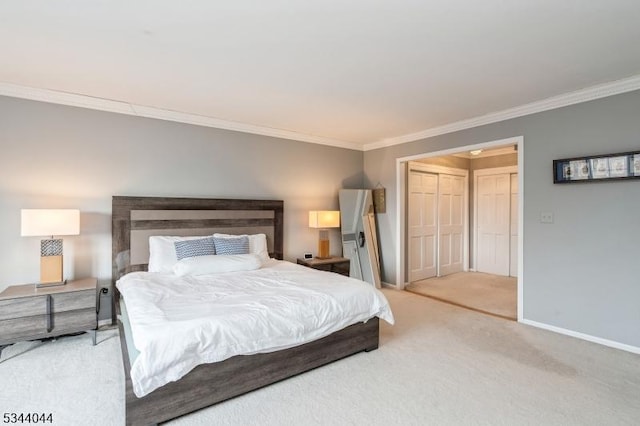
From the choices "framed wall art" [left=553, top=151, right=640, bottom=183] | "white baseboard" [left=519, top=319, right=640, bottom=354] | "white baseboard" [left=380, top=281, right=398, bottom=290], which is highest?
"framed wall art" [left=553, top=151, right=640, bottom=183]

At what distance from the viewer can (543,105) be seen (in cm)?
358

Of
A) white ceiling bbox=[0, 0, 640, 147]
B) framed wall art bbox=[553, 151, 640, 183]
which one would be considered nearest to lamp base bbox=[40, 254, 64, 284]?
white ceiling bbox=[0, 0, 640, 147]

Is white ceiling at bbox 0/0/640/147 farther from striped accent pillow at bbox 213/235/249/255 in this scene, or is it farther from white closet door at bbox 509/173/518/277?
white closet door at bbox 509/173/518/277

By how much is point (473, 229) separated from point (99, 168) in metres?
6.61

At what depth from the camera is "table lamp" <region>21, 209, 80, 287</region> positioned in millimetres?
2943

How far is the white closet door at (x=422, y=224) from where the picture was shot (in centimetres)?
577

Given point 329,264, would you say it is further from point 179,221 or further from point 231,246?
point 179,221

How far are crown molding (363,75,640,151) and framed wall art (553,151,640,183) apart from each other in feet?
1.97

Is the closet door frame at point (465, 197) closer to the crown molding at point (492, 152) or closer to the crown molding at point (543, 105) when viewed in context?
the crown molding at point (492, 152)

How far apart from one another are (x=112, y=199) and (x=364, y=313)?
9.88ft

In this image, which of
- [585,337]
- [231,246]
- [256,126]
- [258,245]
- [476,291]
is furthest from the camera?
[476,291]

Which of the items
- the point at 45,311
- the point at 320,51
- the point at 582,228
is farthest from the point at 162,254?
the point at 582,228

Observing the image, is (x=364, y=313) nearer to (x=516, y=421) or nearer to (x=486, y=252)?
(x=516, y=421)

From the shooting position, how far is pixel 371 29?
2.18 m
